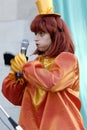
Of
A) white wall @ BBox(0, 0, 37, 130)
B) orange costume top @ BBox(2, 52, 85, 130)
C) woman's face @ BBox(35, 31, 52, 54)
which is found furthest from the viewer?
white wall @ BBox(0, 0, 37, 130)

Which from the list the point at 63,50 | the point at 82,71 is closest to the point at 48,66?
the point at 63,50

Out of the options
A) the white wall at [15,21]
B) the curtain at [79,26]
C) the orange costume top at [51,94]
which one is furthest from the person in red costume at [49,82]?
the white wall at [15,21]

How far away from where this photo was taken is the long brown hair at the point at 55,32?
1.62 metres

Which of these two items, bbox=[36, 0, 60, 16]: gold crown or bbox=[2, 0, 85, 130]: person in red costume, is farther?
bbox=[36, 0, 60, 16]: gold crown

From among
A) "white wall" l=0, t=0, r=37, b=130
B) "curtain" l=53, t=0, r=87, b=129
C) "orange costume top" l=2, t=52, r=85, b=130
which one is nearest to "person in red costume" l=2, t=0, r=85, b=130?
"orange costume top" l=2, t=52, r=85, b=130

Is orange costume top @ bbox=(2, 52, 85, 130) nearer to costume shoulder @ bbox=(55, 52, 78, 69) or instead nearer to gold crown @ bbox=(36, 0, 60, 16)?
costume shoulder @ bbox=(55, 52, 78, 69)

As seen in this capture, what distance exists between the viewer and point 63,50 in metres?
1.62

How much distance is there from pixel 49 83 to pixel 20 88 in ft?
0.67

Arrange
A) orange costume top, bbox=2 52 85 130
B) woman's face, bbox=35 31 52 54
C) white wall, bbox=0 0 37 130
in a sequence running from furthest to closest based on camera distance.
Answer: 1. white wall, bbox=0 0 37 130
2. woman's face, bbox=35 31 52 54
3. orange costume top, bbox=2 52 85 130

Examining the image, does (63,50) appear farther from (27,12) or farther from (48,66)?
(27,12)

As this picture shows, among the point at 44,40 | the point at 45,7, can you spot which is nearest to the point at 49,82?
the point at 44,40

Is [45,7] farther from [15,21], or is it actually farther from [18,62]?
[15,21]

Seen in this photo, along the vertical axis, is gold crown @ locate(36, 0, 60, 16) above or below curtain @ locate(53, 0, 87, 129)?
above

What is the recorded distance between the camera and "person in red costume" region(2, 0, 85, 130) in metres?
1.53
